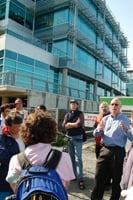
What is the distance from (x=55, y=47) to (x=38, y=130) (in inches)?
1036

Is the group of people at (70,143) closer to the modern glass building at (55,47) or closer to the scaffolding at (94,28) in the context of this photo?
the modern glass building at (55,47)

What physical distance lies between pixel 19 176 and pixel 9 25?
25438mm

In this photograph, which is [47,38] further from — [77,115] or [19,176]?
[19,176]

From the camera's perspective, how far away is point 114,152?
14.9 feet

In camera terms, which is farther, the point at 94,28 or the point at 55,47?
the point at 94,28

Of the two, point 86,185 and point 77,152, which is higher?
point 77,152

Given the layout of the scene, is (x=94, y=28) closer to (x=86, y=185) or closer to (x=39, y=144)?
(x=86, y=185)

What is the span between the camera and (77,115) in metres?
6.42

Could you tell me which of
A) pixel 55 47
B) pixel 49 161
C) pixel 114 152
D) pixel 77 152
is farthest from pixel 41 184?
pixel 55 47

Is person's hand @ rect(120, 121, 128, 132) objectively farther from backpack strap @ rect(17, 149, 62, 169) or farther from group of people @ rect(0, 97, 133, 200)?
backpack strap @ rect(17, 149, 62, 169)

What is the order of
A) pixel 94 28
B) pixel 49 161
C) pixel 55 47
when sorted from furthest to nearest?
pixel 94 28, pixel 55 47, pixel 49 161

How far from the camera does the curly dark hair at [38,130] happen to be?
241 centimetres

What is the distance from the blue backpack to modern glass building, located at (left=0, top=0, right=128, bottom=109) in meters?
16.1

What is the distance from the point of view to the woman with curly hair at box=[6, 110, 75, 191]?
2.35 meters
